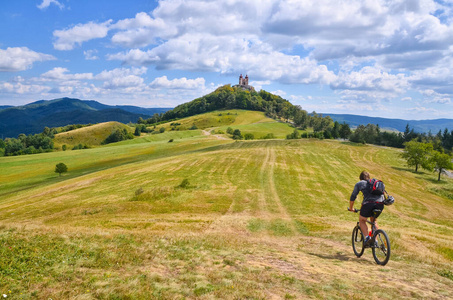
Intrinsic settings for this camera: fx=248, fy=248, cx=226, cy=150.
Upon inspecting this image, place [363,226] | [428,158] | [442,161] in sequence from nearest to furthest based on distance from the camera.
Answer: [363,226], [442,161], [428,158]

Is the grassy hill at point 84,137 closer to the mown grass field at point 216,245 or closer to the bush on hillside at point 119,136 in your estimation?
the bush on hillside at point 119,136

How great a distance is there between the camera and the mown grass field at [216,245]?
8.42m

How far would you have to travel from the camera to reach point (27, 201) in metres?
38.6

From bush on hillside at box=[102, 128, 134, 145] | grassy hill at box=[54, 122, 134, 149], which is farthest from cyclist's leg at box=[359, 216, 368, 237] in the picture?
grassy hill at box=[54, 122, 134, 149]

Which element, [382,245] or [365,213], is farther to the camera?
[365,213]

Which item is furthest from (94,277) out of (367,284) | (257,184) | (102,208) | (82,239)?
(257,184)

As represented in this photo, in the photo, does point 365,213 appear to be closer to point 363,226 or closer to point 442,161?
point 363,226

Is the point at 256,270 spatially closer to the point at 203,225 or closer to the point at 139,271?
the point at 139,271

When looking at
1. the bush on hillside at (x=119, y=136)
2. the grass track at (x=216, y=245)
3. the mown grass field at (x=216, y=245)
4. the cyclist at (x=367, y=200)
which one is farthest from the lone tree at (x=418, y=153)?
the bush on hillside at (x=119, y=136)

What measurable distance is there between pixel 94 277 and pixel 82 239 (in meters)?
4.94

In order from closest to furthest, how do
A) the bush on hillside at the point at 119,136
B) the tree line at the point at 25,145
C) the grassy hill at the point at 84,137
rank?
the tree line at the point at 25,145
the bush on hillside at the point at 119,136
the grassy hill at the point at 84,137

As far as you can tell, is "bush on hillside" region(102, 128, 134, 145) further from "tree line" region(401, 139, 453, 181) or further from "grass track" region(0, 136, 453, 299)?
"tree line" region(401, 139, 453, 181)

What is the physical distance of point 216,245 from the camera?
555 inches

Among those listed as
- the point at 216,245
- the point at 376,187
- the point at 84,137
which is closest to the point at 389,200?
the point at 376,187
